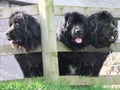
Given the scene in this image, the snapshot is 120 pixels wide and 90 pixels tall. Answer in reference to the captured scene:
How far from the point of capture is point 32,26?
7402mm

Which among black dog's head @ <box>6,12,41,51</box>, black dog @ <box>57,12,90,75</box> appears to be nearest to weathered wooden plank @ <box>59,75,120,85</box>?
black dog @ <box>57,12,90,75</box>

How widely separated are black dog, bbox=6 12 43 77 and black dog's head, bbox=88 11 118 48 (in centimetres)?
92

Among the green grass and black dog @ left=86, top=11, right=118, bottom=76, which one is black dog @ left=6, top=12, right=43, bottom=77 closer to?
the green grass

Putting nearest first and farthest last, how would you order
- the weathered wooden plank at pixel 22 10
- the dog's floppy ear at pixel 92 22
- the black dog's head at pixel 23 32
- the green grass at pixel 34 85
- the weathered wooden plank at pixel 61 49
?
the green grass at pixel 34 85 → the black dog's head at pixel 23 32 → the weathered wooden plank at pixel 61 49 → the weathered wooden plank at pixel 22 10 → the dog's floppy ear at pixel 92 22

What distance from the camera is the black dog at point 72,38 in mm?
7383

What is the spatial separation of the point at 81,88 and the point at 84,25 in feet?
3.44

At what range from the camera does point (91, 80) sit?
7434 mm

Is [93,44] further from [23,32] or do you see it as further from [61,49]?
[23,32]

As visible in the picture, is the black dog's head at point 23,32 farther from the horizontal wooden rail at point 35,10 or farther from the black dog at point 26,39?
the horizontal wooden rail at point 35,10

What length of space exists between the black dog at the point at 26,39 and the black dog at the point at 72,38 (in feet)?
1.34

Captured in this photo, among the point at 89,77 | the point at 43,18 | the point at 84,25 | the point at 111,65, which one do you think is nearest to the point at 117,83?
the point at 89,77

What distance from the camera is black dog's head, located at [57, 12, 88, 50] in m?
7.36

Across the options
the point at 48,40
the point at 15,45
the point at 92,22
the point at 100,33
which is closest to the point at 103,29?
the point at 100,33

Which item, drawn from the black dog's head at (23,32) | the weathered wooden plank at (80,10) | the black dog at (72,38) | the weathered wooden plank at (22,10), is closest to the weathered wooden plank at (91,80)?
the black dog at (72,38)
